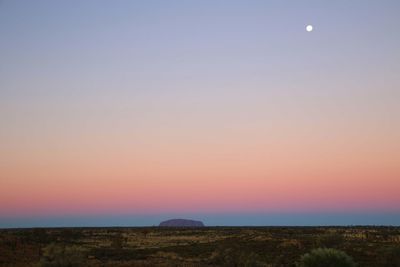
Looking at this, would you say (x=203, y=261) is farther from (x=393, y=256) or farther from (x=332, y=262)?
(x=332, y=262)

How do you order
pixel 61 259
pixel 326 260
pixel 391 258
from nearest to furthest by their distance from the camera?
pixel 326 260, pixel 61 259, pixel 391 258

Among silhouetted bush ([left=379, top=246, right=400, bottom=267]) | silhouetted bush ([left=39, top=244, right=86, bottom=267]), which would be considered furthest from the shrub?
silhouetted bush ([left=39, top=244, right=86, bottom=267])

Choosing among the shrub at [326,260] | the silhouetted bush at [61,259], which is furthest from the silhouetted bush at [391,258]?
the silhouetted bush at [61,259]

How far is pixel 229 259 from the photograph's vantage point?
111 feet

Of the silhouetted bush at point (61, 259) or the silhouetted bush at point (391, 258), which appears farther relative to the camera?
the silhouetted bush at point (391, 258)

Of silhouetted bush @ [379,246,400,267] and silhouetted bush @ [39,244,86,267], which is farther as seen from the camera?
silhouetted bush @ [379,246,400,267]

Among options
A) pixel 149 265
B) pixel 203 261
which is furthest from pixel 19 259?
pixel 203 261

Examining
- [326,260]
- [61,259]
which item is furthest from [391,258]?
[61,259]

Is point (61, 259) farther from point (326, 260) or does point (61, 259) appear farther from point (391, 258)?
point (391, 258)

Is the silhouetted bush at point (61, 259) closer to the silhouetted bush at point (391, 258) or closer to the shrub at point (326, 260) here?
the shrub at point (326, 260)

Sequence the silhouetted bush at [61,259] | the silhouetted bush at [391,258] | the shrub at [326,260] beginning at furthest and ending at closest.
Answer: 1. the silhouetted bush at [391,258]
2. the silhouetted bush at [61,259]
3. the shrub at [326,260]

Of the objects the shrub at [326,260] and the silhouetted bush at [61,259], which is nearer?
the shrub at [326,260]

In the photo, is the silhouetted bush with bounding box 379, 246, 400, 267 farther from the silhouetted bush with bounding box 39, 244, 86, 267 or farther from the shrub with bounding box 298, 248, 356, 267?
the silhouetted bush with bounding box 39, 244, 86, 267

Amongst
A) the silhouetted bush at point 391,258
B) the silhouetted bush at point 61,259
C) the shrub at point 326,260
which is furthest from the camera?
the silhouetted bush at point 391,258
